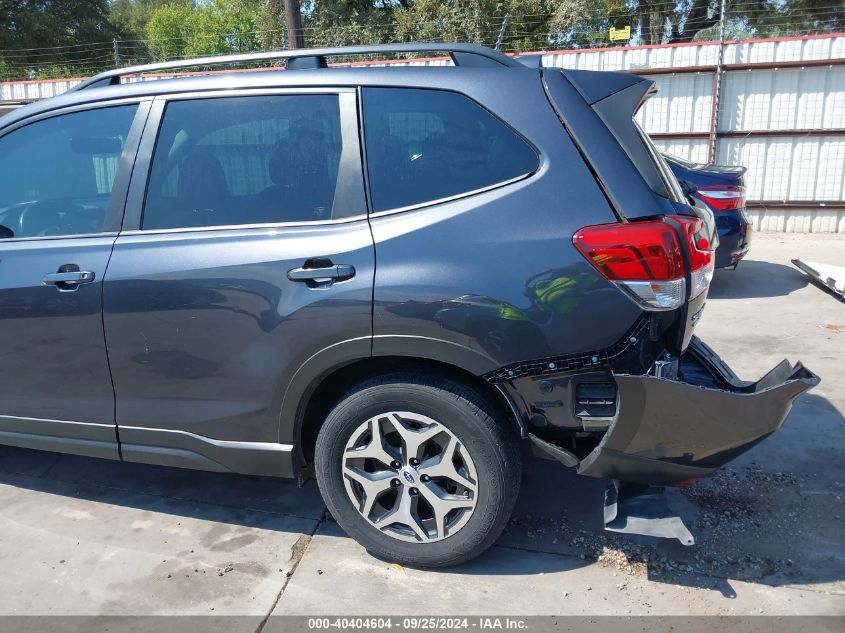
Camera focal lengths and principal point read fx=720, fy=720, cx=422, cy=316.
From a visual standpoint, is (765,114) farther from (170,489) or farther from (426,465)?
(170,489)

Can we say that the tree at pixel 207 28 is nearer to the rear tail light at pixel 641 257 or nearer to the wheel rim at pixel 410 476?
the wheel rim at pixel 410 476

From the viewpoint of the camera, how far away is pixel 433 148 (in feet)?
9.09

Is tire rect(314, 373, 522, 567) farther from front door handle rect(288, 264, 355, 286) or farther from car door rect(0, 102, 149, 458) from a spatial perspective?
car door rect(0, 102, 149, 458)

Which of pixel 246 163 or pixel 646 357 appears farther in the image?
pixel 246 163

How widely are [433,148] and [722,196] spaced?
16.4 feet

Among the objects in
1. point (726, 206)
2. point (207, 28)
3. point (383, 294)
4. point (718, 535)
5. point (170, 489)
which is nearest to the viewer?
point (383, 294)

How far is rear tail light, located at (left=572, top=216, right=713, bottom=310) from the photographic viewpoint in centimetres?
248

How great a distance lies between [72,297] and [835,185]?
11064mm

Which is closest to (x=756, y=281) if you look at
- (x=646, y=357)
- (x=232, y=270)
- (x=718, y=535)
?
(x=718, y=535)

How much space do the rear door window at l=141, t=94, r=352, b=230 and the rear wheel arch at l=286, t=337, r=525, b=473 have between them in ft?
1.83

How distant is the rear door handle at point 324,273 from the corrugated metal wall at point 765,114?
8770 millimetres

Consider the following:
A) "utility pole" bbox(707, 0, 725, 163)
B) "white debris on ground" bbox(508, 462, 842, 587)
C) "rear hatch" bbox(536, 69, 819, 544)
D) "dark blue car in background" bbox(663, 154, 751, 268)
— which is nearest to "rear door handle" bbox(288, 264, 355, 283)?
"rear hatch" bbox(536, 69, 819, 544)

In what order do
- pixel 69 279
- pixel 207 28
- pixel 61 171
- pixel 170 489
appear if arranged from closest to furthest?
pixel 69 279, pixel 61 171, pixel 170 489, pixel 207 28

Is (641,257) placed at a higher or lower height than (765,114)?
lower
